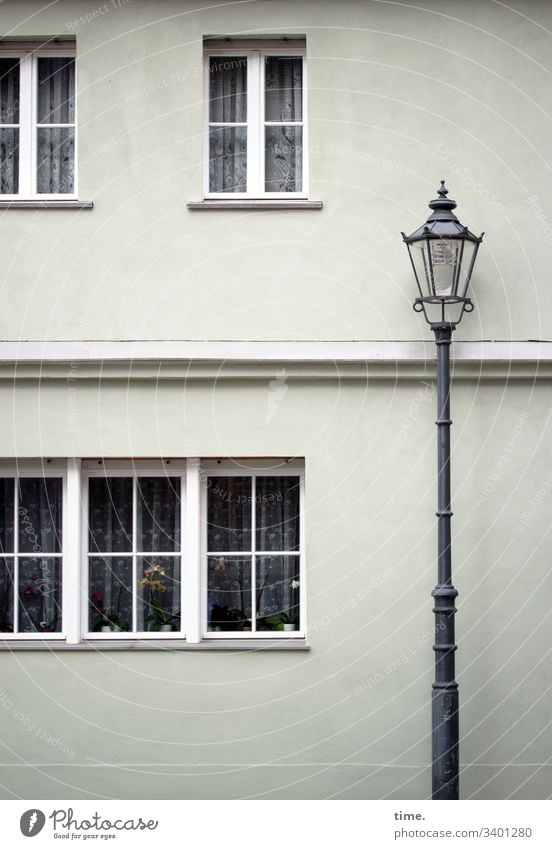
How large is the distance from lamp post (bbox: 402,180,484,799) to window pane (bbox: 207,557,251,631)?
1452 mm

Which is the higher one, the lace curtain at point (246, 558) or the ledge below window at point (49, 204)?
the ledge below window at point (49, 204)

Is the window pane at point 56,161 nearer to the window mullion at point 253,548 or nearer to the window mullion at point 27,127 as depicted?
the window mullion at point 27,127

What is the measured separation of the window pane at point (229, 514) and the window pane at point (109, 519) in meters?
0.60

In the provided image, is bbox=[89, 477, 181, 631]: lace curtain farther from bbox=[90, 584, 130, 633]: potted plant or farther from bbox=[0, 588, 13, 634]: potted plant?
bbox=[0, 588, 13, 634]: potted plant

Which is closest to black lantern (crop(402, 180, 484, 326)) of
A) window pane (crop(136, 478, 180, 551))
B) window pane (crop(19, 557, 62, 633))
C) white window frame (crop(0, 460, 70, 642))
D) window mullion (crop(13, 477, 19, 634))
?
window pane (crop(136, 478, 180, 551))

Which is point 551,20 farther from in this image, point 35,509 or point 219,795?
point 219,795

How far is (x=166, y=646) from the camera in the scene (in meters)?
8.87

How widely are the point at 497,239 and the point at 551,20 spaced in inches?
65.0

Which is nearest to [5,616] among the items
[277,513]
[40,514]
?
[40,514]

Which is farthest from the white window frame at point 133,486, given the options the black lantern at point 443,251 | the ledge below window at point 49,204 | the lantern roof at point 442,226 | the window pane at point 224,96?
the window pane at point 224,96

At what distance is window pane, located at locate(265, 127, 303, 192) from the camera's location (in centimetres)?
916

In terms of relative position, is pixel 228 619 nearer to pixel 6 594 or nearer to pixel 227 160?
pixel 6 594

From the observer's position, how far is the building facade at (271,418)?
345 inches
